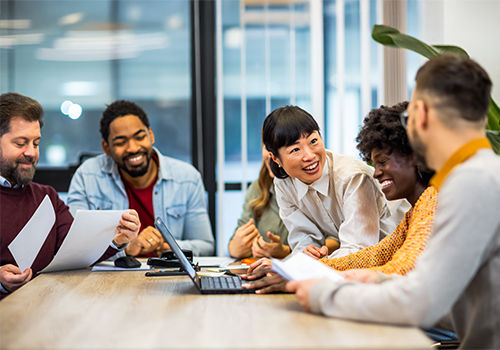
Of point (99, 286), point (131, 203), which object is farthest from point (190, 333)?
point (131, 203)

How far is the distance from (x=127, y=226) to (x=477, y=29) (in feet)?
7.22

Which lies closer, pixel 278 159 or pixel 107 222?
pixel 107 222

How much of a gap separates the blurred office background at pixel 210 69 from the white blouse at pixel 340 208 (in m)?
1.44

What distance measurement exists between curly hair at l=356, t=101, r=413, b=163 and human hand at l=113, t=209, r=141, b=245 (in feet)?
2.92

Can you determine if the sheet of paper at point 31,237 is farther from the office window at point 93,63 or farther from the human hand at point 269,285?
the office window at point 93,63

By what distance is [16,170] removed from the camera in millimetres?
2104

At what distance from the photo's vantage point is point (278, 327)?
1.14 metres

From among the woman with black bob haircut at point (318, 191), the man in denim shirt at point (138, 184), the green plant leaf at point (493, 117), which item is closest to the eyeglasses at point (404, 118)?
the woman with black bob haircut at point (318, 191)

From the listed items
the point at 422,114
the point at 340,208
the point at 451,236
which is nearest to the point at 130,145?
the point at 340,208

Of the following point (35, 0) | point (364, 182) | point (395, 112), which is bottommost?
point (364, 182)

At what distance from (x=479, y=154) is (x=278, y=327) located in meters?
0.58

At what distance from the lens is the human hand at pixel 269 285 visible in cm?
152

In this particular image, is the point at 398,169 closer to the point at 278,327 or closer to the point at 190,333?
the point at 278,327

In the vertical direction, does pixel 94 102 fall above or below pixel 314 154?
above
